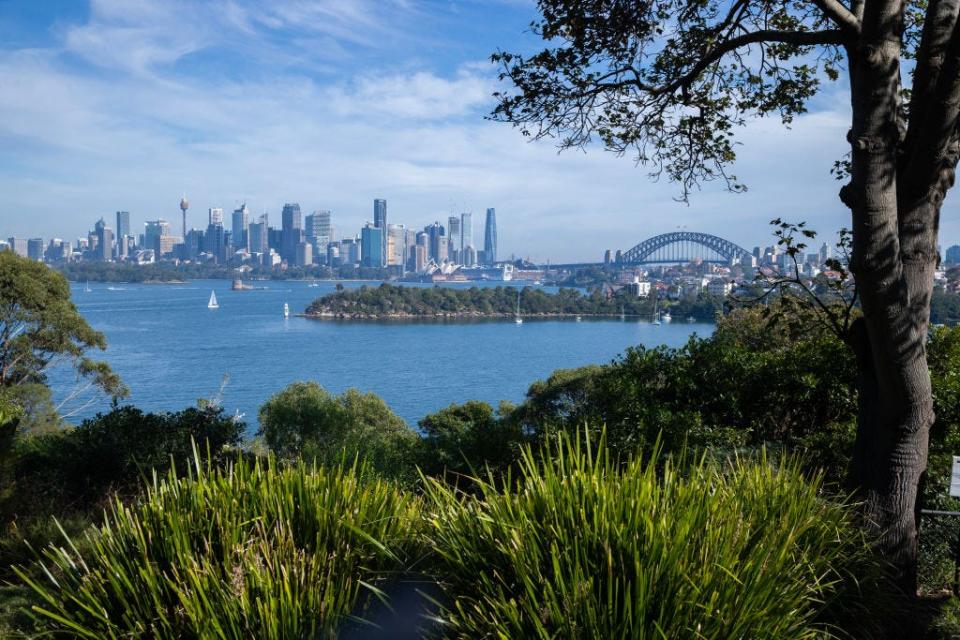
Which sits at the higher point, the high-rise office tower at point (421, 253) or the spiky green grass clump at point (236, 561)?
the high-rise office tower at point (421, 253)

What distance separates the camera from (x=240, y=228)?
19275 centimetres

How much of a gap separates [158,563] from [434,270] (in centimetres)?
14643

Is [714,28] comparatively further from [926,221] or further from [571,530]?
[571,530]

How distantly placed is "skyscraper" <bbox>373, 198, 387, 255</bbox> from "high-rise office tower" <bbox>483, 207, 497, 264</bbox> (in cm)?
2485

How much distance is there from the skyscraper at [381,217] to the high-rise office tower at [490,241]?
2485 cm

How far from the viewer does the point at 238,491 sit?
9.28ft

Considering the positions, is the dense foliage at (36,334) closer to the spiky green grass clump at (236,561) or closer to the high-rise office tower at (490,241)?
the spiky green grass clump at (236,561)

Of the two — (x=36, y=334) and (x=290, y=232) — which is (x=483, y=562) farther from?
(x=290, y=232)

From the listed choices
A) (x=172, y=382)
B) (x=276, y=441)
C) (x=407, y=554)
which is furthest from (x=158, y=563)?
(x=172, y=382)

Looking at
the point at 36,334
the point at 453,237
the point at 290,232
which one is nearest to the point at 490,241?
the point at 453,237

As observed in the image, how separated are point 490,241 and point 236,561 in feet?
484

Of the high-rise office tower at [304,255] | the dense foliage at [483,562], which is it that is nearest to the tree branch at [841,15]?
the dense foliage at [483,562]

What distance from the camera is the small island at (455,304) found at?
89312mm

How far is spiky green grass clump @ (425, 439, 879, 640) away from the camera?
2.12 meters
